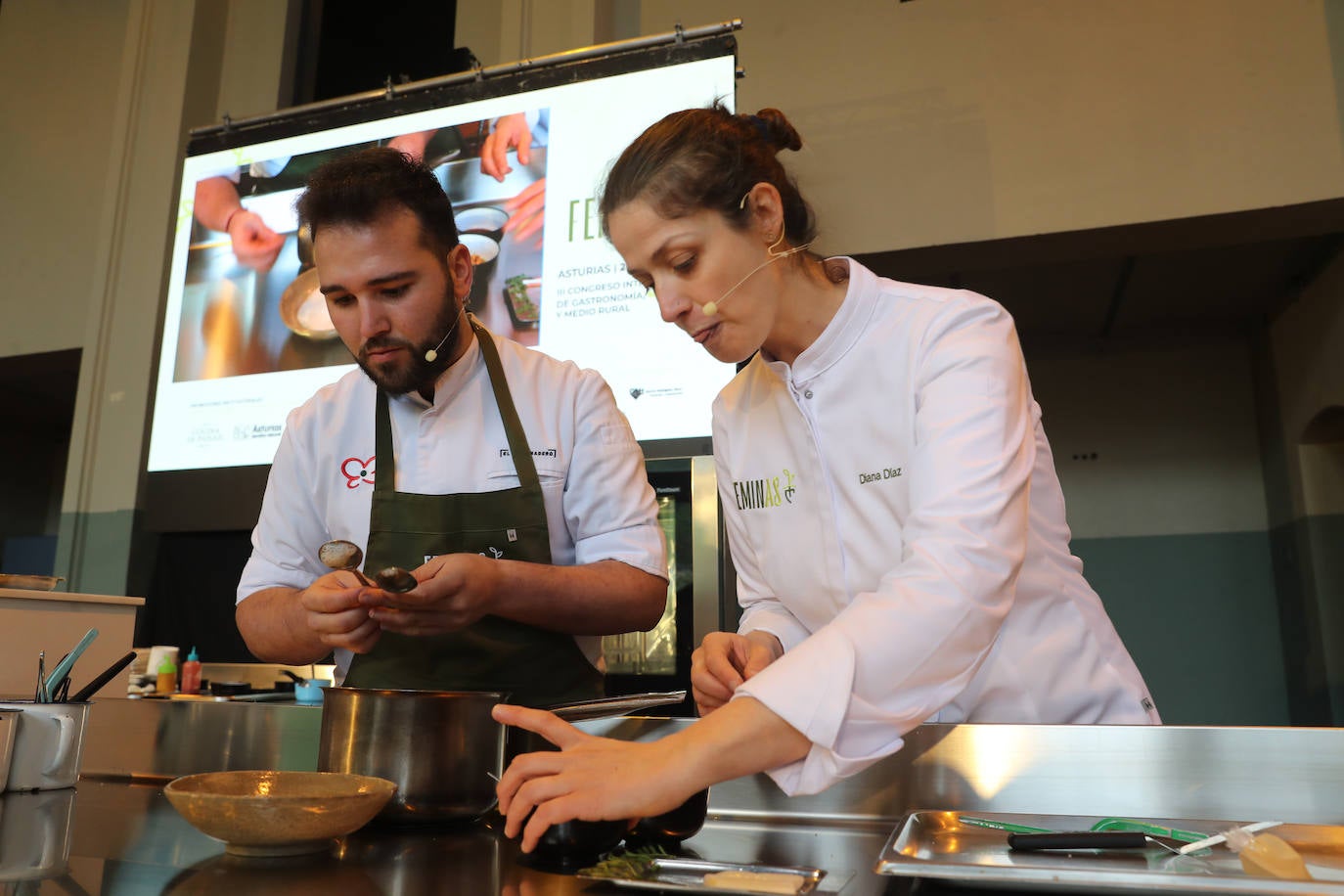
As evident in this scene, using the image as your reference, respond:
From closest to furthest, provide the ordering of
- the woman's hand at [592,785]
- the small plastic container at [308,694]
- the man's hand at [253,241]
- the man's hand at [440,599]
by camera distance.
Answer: the woman's hand at [592,785] → the man's hand at [440,599] → the small plastic container at [308,694] → the man's hand at [253,241]

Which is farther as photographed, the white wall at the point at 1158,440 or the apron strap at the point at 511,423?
the white wall at the point at 1158,440

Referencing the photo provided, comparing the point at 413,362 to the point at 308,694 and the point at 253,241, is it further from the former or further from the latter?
the point at 253,241

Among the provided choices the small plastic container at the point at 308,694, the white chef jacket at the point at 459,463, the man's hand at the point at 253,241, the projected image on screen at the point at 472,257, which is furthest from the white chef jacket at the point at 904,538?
the man's hand at the point at 253,241

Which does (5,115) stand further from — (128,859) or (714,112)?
(128,859)

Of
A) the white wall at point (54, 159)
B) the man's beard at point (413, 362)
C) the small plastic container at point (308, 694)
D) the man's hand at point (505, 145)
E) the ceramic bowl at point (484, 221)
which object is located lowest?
the small plastic container at point (308, 694)

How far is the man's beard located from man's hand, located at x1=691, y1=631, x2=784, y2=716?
2.20 feet

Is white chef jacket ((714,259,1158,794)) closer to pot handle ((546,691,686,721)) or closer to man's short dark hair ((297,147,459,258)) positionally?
pot handle ((546,691,686,721))

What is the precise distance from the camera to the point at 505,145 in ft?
10.8

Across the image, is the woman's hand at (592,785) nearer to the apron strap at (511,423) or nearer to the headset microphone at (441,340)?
the apron strap at (511,423)

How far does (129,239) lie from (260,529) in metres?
2.92

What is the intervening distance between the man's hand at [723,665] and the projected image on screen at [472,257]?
169cm

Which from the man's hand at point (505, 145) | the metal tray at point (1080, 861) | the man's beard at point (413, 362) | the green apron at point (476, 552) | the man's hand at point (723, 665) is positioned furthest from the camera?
the man's hand at point (505, 145)

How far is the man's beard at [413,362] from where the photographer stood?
1.55 m

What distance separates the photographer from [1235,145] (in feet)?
9.91
